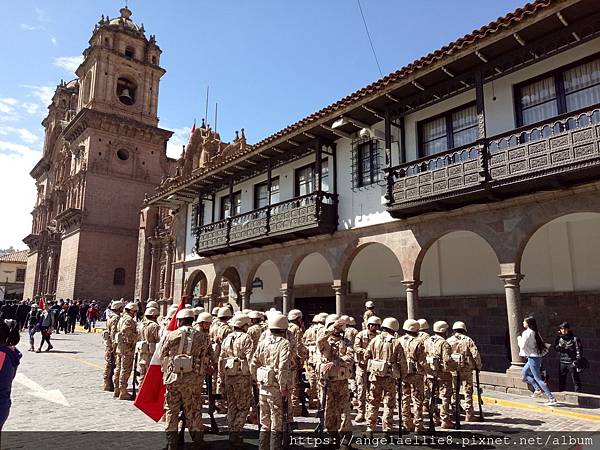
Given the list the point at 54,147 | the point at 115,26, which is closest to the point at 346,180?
the point at 115,26

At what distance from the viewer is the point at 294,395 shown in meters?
8.61

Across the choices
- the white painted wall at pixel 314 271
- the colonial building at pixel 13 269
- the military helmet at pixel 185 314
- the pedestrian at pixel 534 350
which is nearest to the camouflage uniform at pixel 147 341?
the military helmet at pixel 185 314

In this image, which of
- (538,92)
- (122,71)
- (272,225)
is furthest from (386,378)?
(122,71)

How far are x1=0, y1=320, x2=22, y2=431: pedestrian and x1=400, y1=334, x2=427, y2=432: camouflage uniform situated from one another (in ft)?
17.8

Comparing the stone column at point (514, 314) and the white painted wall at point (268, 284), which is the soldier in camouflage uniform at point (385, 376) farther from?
the white painted wall at point (268, 284)

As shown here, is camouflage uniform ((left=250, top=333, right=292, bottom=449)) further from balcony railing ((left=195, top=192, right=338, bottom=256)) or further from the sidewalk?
balcony railing ((left=195, top=192, right=338, bottom=256))

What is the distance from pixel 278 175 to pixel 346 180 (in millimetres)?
3895

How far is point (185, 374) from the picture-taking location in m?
6.53

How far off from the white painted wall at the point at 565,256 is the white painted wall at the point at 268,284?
11393 millimetres

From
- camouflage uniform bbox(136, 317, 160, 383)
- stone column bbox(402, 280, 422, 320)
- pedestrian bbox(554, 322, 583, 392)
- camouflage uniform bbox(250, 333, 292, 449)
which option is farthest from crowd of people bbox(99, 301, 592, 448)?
stone column bbox(402, 280, 422, 320)

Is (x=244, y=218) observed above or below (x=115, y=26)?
below

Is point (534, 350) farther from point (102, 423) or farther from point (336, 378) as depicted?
point (102, 423)

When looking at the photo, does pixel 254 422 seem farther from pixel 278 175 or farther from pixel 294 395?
pixel 278 175

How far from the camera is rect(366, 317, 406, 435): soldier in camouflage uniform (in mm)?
6906
